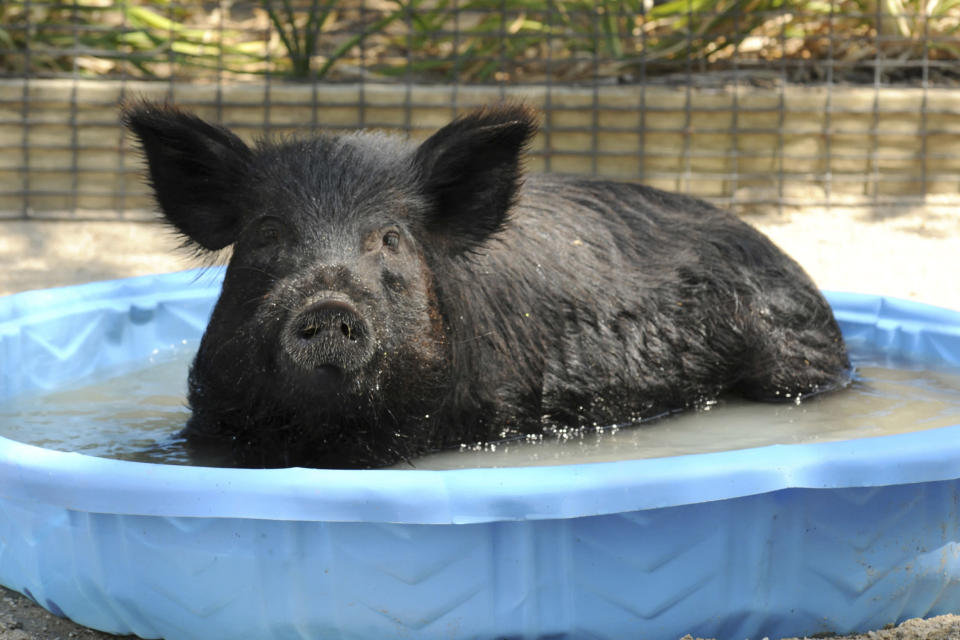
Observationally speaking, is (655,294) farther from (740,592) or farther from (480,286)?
(740,592)

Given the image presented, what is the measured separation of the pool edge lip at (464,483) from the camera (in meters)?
2.34

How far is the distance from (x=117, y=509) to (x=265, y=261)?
3.54 ft

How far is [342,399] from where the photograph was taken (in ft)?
10.7

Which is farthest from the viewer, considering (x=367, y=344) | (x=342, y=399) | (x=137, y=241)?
(x=137, y=241)

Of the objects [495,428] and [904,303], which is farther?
[904,303]

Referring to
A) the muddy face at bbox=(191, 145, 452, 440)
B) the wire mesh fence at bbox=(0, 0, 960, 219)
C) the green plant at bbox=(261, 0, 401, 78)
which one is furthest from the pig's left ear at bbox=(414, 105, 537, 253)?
the green plant at bbox=(261, 0, 401, 78)

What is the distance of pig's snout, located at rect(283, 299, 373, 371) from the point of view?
2.92 metres

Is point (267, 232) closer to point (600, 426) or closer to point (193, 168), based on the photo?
point (193, 168)

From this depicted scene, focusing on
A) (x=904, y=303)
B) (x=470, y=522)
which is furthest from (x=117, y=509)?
(x=904, y=303)

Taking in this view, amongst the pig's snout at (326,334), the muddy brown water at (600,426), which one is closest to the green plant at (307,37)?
the muddy brown water at (600,426)

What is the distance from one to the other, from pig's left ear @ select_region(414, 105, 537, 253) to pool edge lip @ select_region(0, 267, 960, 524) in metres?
1.40

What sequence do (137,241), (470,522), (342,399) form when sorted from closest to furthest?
(470,522), (342,399), (137,241)

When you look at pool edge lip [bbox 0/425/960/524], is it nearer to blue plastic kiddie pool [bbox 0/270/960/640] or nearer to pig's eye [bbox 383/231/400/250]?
blue plastic kiddie pool [bbox 0/270/960/640]

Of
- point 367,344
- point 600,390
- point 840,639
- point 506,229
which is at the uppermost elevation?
point 506,229
